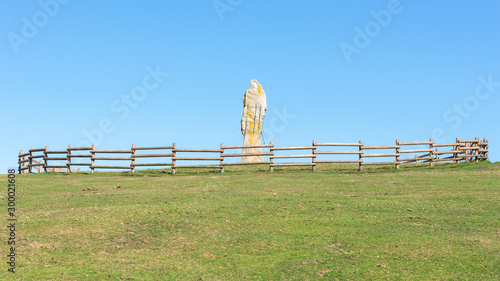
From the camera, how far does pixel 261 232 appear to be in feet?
41.4

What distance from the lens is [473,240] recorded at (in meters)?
12.0

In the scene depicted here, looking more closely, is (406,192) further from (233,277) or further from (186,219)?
(233,277)

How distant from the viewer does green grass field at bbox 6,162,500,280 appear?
1005 cm

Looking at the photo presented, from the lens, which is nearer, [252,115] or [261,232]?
[261,232]

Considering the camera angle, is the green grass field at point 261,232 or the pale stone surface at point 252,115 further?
the pale stone surface at point 252,115

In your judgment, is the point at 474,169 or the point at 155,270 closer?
the point at 155,270

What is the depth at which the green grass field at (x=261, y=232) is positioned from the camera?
10.0 meters

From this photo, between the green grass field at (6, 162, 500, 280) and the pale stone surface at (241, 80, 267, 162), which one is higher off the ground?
the pale stone surface at (241, 80, 267, 162)

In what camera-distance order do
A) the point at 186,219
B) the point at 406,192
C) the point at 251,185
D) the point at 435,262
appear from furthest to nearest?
the point at 251,185
the point at 406,192
the point at 186,219
the point at 435,262

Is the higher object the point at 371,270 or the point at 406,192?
the point at 406,192

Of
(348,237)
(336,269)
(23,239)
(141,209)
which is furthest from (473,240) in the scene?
(23,239)

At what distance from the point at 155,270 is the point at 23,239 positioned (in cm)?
385

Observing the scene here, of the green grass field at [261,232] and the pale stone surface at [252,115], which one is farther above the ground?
the pale stone surface at [252,115]

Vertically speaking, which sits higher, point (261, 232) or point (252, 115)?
point (252, 115)
